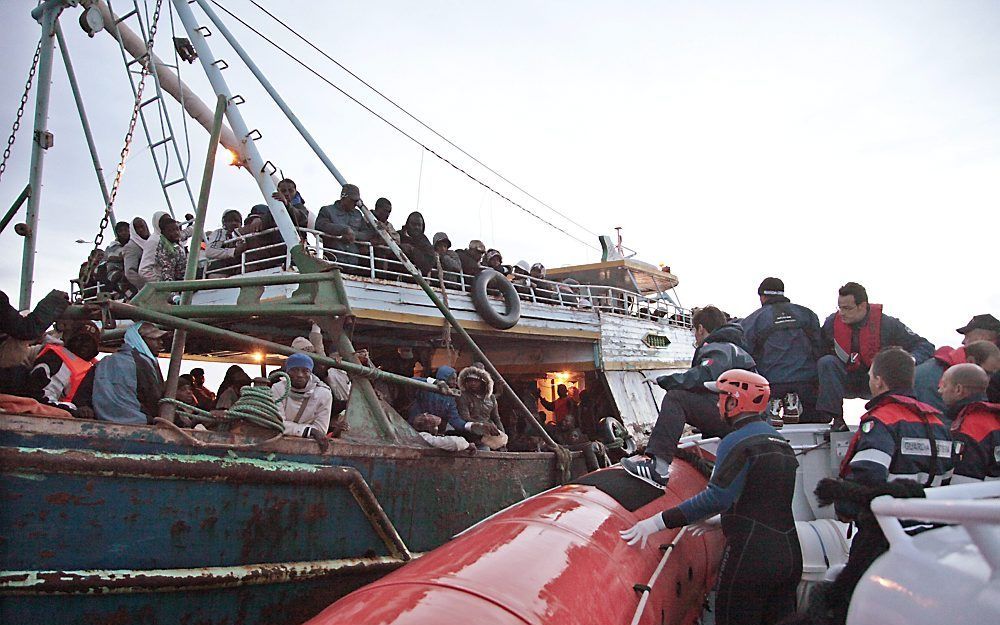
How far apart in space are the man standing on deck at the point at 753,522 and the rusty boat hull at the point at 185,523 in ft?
7.49

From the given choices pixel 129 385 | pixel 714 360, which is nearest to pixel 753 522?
pixel 714 360

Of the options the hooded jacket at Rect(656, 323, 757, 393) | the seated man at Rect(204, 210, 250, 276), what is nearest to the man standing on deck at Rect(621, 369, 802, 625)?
the hooded jacket at Rect(656, 323, 757, 393)

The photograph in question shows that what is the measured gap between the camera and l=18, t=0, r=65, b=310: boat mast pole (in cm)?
666

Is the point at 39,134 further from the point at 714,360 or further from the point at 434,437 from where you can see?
the point at 714,360

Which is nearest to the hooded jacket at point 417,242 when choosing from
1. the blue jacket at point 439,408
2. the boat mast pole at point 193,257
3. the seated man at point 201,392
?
the blue jacket at point 439,408

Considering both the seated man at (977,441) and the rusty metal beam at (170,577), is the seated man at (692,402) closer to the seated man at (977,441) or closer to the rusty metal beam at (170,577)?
the seated man at (977,441)

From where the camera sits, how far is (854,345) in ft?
17.6

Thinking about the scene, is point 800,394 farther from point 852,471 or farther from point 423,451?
point 423,451

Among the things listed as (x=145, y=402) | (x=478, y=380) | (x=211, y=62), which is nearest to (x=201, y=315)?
(x=145, y=402)

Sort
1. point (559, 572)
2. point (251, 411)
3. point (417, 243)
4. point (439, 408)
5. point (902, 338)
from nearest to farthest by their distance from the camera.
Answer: point (559, 572), point (251, 411), point (902, 338), point (439, 408), point (417, 243)

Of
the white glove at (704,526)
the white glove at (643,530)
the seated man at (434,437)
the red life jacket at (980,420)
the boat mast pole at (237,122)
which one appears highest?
the boat mast pole at (237,122)

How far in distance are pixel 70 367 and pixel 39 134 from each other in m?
4.03

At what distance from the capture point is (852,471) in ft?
10.3

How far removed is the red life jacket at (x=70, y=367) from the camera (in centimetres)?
436
